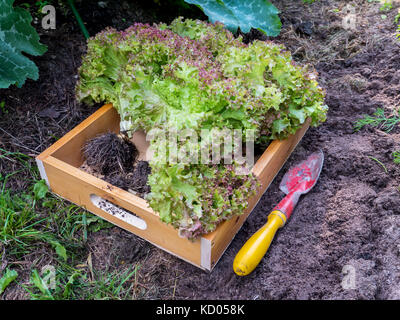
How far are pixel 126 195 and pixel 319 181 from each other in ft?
4.17

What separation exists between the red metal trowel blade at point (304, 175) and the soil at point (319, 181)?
0.06 metres

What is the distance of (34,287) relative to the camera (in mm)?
2201

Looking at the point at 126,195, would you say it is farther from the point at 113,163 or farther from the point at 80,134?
the point at 80,134

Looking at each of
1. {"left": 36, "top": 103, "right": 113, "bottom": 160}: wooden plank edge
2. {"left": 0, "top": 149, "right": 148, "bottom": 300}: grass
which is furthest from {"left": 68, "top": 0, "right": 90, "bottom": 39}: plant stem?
{"left": 0, "top": 149, "right": 148, "bottom": 300}: grass

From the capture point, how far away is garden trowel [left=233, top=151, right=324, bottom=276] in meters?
2.09

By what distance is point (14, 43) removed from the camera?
106 inches

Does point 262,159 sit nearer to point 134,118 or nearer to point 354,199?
point 354,199

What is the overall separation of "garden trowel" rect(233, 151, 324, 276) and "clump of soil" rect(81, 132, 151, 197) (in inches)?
31.2

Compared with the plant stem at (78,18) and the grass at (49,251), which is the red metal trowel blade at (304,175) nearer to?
the grass at (49,251)

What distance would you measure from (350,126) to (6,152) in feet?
8.19

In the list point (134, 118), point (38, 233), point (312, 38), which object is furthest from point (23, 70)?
point (312, 38)

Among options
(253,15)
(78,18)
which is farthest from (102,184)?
(253,15)
